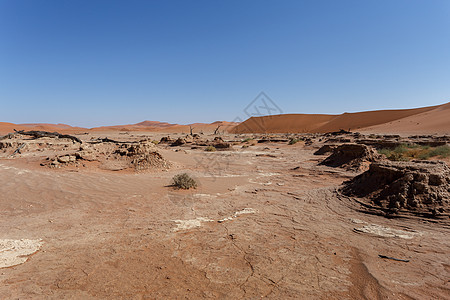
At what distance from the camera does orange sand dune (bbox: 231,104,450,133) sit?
5679 centimetres

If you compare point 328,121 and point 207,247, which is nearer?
point 207,247

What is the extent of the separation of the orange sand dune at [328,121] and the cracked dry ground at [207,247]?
48243 mm

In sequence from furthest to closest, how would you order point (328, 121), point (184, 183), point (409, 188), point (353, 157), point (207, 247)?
point (328, 121) → point (353, 157) → point (184, 183) → point (409, 188) → point (207, 247)

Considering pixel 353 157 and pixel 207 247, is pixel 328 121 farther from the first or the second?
pixel 207 247

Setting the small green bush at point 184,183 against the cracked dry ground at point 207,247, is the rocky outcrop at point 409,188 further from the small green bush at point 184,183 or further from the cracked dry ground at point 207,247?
the small green bush at point 184,183

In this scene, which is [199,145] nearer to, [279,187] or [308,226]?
[279,187]

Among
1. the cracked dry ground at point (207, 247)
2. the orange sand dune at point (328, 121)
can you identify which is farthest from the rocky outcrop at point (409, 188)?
the orange sand dune at point (328, 121)

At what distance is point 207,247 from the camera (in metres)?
3.34

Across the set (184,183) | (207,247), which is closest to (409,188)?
(207,247)

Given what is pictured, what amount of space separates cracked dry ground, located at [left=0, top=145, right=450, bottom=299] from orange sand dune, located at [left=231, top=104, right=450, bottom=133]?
48.2m

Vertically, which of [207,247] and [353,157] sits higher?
[353,157]

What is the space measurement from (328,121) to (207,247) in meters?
70.7

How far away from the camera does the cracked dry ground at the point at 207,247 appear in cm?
245

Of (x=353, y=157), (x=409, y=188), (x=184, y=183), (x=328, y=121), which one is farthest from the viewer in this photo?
(x=328, y=121)
